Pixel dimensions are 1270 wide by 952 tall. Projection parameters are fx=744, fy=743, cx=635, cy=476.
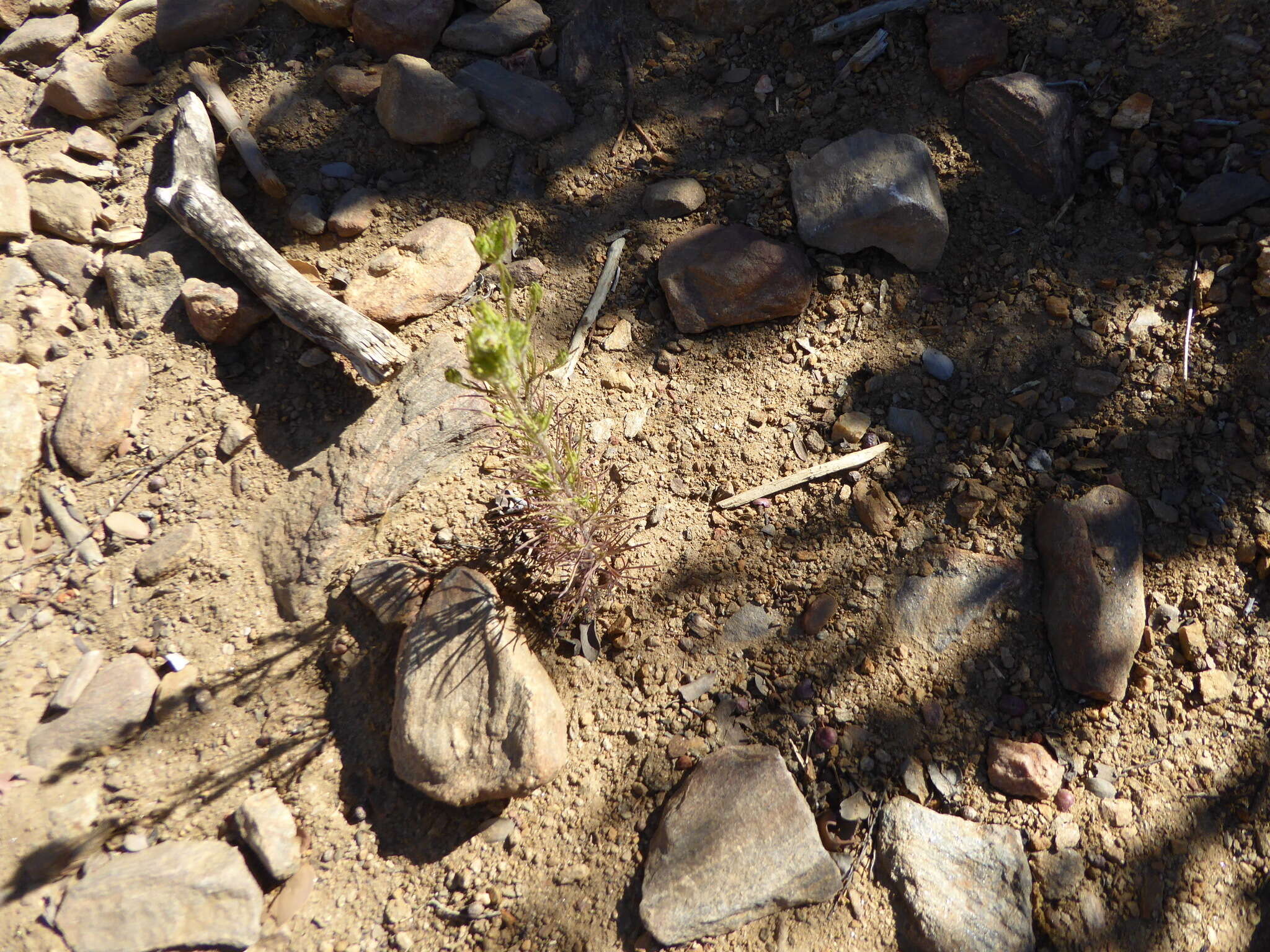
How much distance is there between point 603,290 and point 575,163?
0.65 meters

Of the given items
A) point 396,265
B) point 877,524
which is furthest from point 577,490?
point 396,265

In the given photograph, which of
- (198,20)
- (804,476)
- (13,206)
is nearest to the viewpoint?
(804,476)

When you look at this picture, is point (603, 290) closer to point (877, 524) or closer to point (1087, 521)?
point (877, 524)

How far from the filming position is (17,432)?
2803 mm

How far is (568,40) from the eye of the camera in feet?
11.0

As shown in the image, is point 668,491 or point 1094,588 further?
point 668,491

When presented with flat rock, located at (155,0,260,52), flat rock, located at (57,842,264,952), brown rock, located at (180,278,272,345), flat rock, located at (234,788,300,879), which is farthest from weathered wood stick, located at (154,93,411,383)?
flat rock, located at (57,842,264,952)

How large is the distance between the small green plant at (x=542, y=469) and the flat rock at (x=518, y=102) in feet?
3.76

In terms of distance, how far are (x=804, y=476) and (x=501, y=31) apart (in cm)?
250

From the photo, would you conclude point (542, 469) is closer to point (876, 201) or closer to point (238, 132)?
point (876, 201)

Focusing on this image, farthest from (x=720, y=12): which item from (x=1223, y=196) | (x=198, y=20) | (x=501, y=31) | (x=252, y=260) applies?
(x=198, y=20)

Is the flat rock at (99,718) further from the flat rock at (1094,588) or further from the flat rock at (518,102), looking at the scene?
the flat rock at (1094,588)

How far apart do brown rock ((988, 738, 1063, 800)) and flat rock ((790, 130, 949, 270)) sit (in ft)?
5.79

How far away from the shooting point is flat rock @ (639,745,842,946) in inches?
80.9
